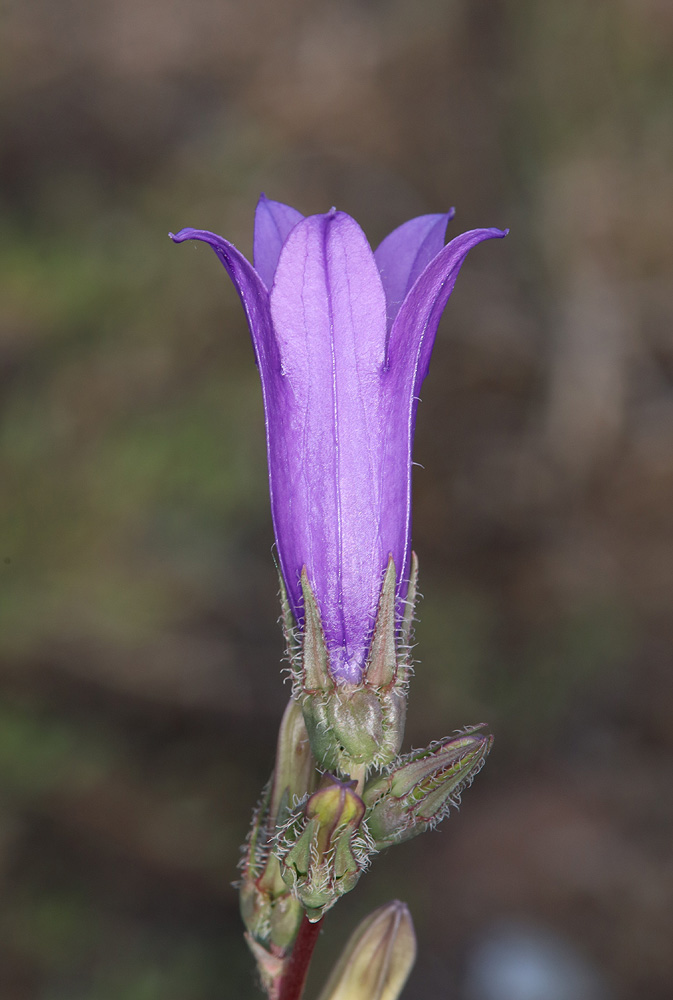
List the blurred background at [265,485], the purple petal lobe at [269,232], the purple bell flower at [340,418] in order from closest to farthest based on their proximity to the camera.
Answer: the purple bell flower at [340,418] → the purple petal lobe at [269,232] → the blurred background at [265,485]

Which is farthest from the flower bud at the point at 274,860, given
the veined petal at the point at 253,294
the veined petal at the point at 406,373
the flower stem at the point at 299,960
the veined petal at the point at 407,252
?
the veined petal at the point at 407,252

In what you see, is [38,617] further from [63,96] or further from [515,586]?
[63,96]

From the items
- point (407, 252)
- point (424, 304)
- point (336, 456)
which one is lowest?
point (336, 456)

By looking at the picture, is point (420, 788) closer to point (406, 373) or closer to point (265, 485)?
point (406, 373)

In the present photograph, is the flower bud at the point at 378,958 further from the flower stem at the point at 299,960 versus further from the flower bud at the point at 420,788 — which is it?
the flower bud at the point at 420,788

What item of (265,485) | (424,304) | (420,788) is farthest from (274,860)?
(265,485)

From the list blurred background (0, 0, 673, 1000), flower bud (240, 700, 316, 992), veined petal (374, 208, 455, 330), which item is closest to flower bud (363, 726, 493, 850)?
flower bud (240, 700, 316, 992)

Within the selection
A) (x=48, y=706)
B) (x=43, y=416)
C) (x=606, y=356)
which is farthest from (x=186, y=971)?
(x=606, y=356)
